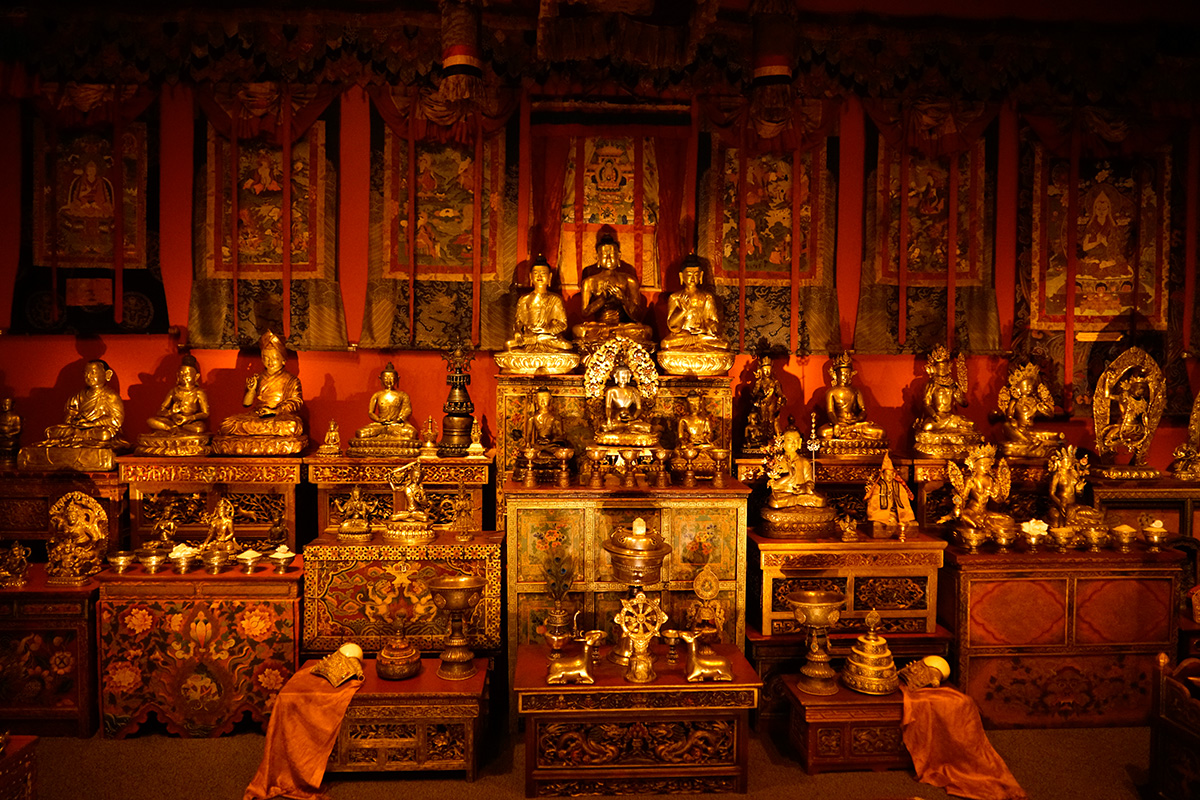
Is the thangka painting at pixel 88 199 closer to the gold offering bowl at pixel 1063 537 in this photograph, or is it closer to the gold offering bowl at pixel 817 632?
the gold offering bowl at pixel 817 632

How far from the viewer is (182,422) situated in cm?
537

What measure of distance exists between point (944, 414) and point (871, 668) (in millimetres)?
2160

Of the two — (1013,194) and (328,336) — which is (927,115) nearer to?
(1013,194)

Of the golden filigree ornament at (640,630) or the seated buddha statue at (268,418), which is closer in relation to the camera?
the golden filigree ornament at (640,630)

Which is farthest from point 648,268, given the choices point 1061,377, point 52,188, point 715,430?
point 52,188

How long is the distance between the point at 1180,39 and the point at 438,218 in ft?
19.7

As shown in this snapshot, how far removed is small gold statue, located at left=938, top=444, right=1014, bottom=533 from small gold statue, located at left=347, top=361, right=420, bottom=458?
3.76 metres

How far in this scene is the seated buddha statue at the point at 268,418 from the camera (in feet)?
17.3

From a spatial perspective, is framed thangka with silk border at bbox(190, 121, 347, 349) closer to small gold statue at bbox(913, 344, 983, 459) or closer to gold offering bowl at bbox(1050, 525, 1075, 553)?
small gold statue at bbox(913, 344, 983, 459)

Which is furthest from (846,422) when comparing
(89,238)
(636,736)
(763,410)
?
(89,238)

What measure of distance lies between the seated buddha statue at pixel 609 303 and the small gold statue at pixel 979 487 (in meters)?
2.35

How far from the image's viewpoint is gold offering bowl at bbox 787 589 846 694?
446 cm

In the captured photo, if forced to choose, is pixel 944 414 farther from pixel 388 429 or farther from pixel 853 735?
pixel 388 429

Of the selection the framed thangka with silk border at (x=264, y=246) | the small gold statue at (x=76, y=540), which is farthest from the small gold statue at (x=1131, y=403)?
the small gold statue at (x=76, y=540)
